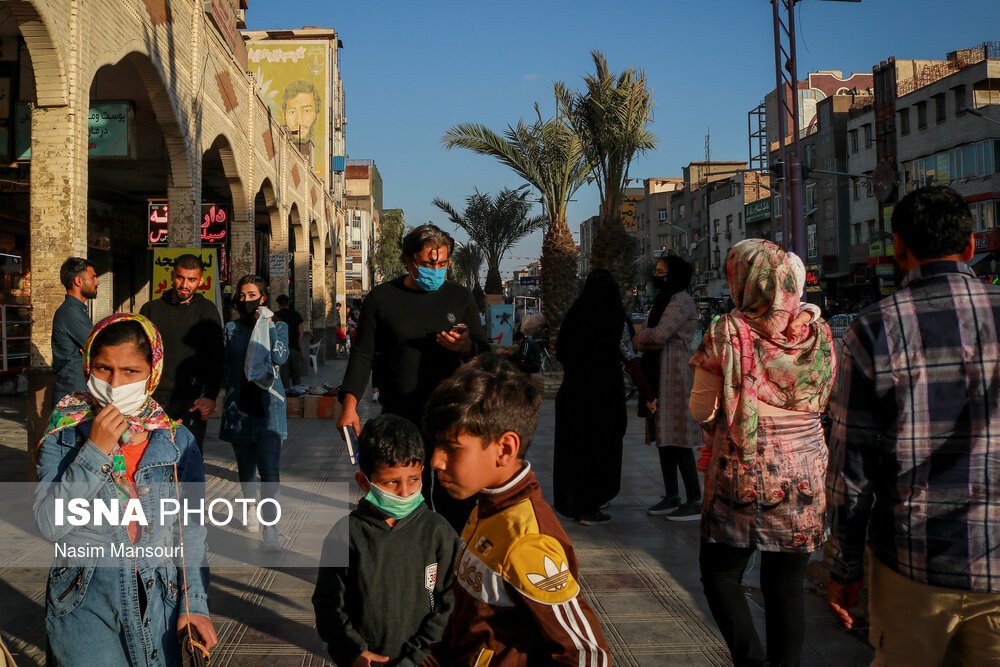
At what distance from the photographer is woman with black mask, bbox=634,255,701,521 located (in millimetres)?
5504

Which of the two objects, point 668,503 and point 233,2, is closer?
point 668,503

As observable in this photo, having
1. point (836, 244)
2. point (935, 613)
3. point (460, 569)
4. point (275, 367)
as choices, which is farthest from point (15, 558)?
point (836, 244)

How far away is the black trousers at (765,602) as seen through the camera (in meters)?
2.77

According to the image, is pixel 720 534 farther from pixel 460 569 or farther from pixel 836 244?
pixel 836 244

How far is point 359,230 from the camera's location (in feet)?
245

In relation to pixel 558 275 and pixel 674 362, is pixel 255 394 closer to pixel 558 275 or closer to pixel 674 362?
pixel 674 362

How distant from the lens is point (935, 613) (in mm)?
2039

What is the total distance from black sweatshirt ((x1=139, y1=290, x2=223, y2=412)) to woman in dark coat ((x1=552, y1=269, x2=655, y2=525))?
2.47m

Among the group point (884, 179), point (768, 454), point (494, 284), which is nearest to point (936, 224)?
point (768, 454)

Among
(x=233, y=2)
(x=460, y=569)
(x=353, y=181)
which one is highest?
(x=353, y=181)

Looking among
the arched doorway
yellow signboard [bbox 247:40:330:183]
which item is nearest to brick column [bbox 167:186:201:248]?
the arched doorway

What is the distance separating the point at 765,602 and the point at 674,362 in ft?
9.54

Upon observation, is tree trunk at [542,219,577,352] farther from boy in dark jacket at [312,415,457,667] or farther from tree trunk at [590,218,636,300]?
boy in dark jacket at [312,415,457,667]

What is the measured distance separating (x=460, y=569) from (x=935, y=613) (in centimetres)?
127
